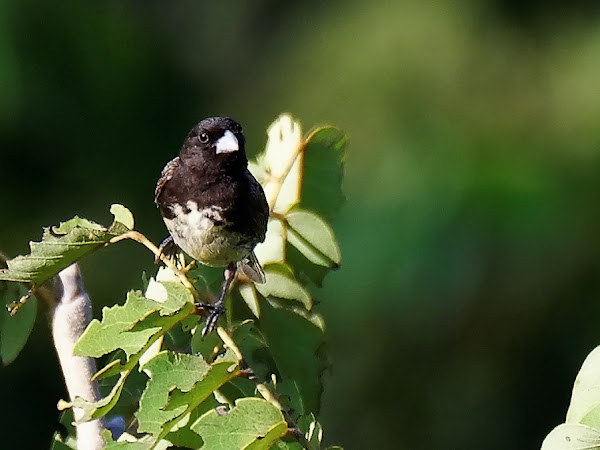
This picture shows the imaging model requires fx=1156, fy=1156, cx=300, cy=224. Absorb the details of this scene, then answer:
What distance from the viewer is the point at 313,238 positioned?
1655 mm

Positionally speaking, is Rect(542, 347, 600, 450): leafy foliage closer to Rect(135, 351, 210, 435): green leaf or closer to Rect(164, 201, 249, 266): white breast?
Rect(135, 351, 210, 435): green leaf

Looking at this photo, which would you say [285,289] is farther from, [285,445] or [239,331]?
[285,445]

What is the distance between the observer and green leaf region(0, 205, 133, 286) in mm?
1372

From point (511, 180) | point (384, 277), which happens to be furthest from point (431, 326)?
point (511, 180)

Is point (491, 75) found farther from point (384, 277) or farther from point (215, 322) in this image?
point (215, 322)

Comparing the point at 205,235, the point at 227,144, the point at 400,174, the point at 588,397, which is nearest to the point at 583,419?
the point at 588,397

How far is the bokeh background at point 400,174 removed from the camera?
144 inches

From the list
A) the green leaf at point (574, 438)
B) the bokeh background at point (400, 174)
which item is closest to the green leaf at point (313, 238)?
the green leaf at point (574, 438)

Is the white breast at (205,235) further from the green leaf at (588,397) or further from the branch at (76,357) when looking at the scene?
the green leaf at (588,397)

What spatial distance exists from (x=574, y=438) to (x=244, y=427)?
1.12ft

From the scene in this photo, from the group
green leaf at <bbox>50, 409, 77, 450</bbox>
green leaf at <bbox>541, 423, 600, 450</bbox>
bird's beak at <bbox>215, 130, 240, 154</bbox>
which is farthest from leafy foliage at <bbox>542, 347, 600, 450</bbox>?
bird's beak at <bbox>215, 130, 240, 154</bbox>

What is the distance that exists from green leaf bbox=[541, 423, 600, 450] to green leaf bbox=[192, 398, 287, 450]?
0.28 meters

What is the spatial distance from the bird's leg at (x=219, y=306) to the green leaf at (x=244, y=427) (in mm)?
194

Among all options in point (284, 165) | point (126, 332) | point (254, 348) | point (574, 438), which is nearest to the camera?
point (574, 438)
